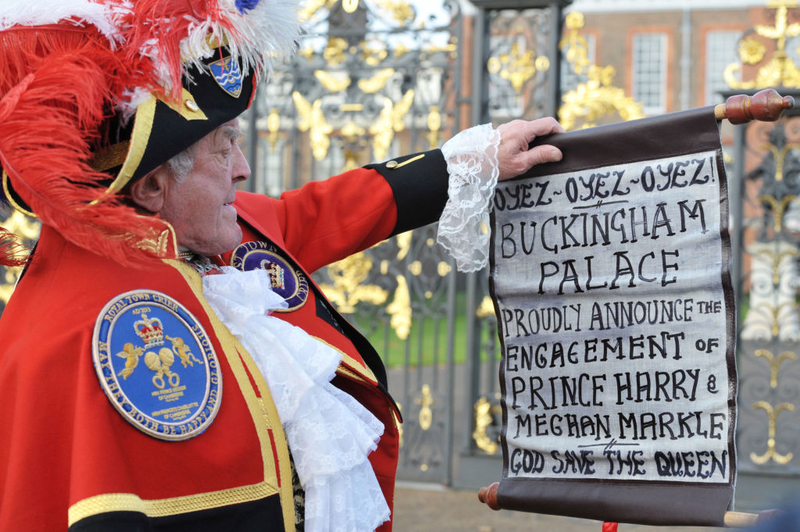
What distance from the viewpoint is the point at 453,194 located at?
91.7 inches

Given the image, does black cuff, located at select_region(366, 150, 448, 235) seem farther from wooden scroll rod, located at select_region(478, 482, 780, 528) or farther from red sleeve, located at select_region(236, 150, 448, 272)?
wooden scroll rod, located at select_region(478, 482, 780, 528)

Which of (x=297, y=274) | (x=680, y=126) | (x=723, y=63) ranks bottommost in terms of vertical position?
(x=297, y=274)

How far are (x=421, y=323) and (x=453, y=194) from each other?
134 inches

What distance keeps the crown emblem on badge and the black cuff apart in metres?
0.84

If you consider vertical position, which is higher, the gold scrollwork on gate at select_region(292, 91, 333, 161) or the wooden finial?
the gold scrollwork on gate at select_region(292, 91, 333, 161)

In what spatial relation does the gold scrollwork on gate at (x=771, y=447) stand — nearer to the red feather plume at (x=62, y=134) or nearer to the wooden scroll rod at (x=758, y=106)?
the wooden scroll rod at (x=758, y=106)

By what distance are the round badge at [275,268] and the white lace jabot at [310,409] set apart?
0.37 ft

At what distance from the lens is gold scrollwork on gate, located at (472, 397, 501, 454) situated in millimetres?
5480

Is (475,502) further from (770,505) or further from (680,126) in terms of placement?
(770,505)

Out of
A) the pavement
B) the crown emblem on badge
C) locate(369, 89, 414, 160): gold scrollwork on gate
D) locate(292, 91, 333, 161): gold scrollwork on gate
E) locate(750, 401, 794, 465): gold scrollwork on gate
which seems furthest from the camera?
locate(292, 91, 333, 161): gold scrollwork on gate

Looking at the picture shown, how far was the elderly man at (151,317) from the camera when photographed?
5.38 ft

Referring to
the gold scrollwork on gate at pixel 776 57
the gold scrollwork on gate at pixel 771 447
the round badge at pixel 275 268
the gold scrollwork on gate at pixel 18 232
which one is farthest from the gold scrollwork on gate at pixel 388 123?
the round badge at pixel 275 268

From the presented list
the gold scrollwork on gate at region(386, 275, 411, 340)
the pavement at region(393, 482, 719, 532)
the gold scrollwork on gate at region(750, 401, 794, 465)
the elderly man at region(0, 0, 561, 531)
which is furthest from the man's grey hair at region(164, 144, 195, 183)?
the gold scrollwork on gate at region(750, 401, 794, 465)

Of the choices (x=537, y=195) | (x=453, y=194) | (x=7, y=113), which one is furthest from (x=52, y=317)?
(x=537, y=195)
